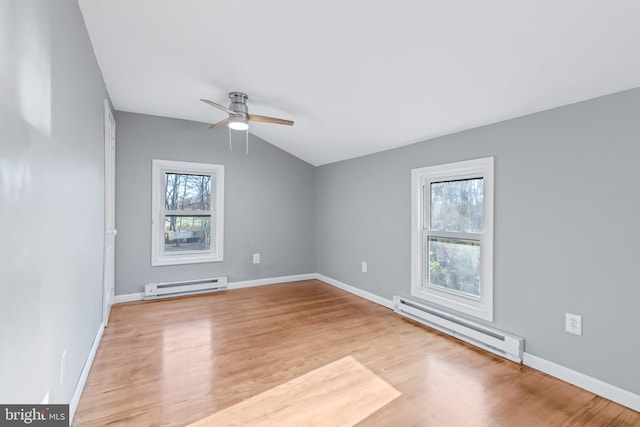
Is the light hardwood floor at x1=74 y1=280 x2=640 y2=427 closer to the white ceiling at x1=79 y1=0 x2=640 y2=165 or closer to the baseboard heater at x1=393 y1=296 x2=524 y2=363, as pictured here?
the baseboard heater at x1=393 y1=296 x2=524 y2=363

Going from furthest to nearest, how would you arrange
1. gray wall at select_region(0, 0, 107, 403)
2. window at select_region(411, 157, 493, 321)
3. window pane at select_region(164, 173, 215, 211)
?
window pane at select_region(164, 173, 215, 211)
window at select_region(411, 157, 493, 321)
gray wall at select_region(0, 0, 107, 403)

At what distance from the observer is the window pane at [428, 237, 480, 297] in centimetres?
293

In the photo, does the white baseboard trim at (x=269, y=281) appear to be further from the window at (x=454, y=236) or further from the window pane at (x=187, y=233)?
the window at (x=454, y=236)

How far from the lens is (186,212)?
14.4 feet

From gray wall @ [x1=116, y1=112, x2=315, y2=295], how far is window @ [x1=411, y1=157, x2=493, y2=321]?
225 centimetres

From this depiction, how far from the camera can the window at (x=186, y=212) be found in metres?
4.15

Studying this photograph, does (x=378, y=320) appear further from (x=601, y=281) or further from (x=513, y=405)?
(x=601, y=281)

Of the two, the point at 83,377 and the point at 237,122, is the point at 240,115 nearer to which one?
the point at 237,122

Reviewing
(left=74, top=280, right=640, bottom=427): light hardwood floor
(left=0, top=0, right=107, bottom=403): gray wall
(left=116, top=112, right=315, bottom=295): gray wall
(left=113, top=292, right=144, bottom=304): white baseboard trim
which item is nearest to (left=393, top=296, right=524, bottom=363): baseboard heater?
(left=74, top=280, right=640, bottom=427): light hardwood floor

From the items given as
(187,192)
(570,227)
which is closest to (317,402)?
(570,227)

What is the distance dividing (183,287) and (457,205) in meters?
3.63

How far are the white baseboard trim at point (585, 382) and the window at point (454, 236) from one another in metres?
0.44

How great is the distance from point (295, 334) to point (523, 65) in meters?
2.82

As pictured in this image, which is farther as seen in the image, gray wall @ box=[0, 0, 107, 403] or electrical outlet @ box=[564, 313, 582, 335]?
electrical outlet @ box=[564, 313, 582, 335]
